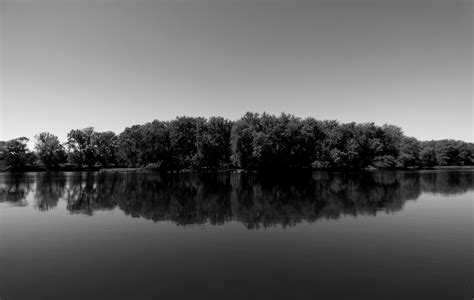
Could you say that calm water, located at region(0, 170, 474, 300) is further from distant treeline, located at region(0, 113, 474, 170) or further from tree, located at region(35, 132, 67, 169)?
tree, located at region(35, 132, 67, 169)

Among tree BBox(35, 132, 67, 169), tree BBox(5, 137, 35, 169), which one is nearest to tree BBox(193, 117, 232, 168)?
tree BBox(35, 132, 67, 169)

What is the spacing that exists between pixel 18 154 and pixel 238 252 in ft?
408

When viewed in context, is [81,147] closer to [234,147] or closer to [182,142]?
[182,142]

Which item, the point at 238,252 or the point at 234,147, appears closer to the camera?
the point at 238,252

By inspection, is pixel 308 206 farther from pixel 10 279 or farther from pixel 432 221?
pixel 10 279

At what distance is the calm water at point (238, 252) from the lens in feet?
30.7

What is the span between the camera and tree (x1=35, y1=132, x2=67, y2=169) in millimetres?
102812

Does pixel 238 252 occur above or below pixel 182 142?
below

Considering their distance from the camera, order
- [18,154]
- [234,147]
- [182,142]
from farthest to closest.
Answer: [18,154]
[182,142]
[234,147]

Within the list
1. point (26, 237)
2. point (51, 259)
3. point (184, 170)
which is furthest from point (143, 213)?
point (184, 170)

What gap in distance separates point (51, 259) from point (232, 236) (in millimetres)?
9398

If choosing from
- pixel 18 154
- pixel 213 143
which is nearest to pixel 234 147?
pixel 213 143

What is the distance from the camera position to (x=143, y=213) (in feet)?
74.4

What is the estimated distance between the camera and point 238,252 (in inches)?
512
